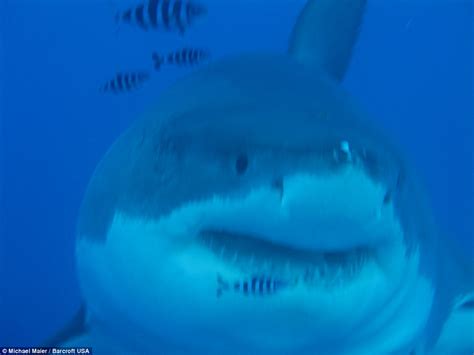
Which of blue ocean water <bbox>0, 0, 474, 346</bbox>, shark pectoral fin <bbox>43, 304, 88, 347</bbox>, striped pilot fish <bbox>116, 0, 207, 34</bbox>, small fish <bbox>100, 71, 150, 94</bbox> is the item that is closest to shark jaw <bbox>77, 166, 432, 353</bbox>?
shark pectoral fin <bbox>43, 304, 88, 347</bbox>

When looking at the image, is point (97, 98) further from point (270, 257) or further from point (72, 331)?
point (270, 257)

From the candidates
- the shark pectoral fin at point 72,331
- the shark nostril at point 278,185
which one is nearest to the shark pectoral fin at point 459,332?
the shark pectoral fin at point 72,331

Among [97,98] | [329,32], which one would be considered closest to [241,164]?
[329,32]

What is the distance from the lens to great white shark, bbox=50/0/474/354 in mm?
1311

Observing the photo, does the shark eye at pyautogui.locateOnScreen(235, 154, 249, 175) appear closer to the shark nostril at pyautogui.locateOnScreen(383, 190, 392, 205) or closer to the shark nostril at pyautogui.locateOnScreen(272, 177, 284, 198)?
the shark nostril at pyautogui.locateOnScreen(272, 177, 284, 198)

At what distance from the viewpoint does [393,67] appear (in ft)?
57.5

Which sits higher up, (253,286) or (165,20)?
(165,20)

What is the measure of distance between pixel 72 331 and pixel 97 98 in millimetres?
15180

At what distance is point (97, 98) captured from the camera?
667 inches

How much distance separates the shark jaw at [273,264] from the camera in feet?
4.21

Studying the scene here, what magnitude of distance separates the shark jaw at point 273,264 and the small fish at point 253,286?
1 centimetres

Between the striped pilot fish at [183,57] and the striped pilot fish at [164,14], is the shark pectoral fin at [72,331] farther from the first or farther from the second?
the striped pilot fish at [183,57]

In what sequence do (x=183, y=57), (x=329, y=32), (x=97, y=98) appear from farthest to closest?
(x=97, y=98) → (x=183, y=57) → (x=329, y=32)

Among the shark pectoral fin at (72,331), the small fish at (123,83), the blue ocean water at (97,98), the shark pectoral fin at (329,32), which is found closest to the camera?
the shark pectoral fin at (72,331)
